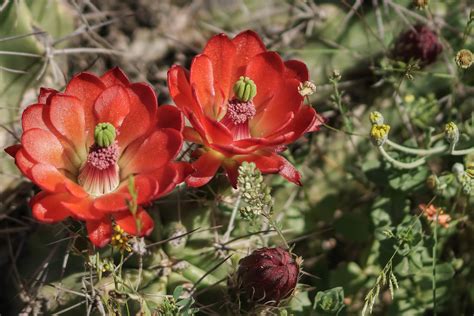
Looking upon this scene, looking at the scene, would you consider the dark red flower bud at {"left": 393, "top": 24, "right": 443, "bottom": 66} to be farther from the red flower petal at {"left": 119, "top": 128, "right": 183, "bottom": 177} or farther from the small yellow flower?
the small yellow flower

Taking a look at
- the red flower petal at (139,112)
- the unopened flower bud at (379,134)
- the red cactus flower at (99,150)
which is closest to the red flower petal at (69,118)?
the red cactus flower at (99,150)

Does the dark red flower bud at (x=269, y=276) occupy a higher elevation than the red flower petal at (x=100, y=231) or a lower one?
lower

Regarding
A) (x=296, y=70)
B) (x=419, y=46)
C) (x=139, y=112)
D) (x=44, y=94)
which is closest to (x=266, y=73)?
(x=296, y=70)

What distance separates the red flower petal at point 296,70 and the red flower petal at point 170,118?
344mm

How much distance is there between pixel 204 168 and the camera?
1672 mm

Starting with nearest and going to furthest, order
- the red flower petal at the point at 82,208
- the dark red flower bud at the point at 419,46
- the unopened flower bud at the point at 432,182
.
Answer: the red flower petal at the point at 82,208
the unopened flower bud at the point at 432,182
the dark red flower bud at the point at 419,46

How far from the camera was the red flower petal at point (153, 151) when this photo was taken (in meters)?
1.60

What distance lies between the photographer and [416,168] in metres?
2.17

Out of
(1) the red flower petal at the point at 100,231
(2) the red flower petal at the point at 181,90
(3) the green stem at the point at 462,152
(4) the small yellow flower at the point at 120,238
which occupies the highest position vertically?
(2) the red flower petal at the point at 181,90

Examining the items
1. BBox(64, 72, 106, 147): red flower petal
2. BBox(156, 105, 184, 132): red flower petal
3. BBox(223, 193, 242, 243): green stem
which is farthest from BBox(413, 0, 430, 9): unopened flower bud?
BBox(64, 72, 106, 147): red flower petal

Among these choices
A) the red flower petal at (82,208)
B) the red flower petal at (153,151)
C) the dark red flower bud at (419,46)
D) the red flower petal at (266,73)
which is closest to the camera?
the red flower petal at (82,208)

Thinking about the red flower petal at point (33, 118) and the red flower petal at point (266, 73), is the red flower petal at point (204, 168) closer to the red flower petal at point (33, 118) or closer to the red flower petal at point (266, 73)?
the red flower petal at point (266, 73)

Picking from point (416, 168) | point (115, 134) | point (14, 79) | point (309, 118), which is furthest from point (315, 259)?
point (14, 79)

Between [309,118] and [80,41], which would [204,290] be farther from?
[80,41]
